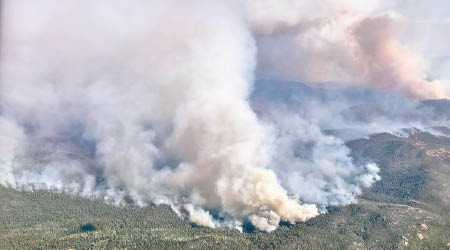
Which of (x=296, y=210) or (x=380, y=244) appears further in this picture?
(x=296, y=210)

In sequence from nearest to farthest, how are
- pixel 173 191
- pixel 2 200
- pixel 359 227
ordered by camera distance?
pixel 359 227 < pixel 2 200 < pixel 173 191

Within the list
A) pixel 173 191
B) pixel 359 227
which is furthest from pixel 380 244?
pixel 173 191

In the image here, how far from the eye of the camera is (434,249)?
139250 millimetres

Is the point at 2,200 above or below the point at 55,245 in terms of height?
above

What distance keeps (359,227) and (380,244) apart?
43.4 ft

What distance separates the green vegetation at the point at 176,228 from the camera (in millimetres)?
140625

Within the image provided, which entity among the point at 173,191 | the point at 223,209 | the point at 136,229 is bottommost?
the point at 136,229

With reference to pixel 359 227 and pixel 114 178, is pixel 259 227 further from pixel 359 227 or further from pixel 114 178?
pixel 114 178

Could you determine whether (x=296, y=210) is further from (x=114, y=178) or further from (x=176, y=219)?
(x=114, y=178)

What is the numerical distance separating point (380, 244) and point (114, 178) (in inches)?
4953

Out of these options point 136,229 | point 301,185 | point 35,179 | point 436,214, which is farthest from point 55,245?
point 436,214

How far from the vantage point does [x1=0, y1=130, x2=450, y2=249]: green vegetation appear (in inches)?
5536

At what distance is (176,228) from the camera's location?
6019 inches

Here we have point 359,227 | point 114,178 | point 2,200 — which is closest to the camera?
point 359,227
